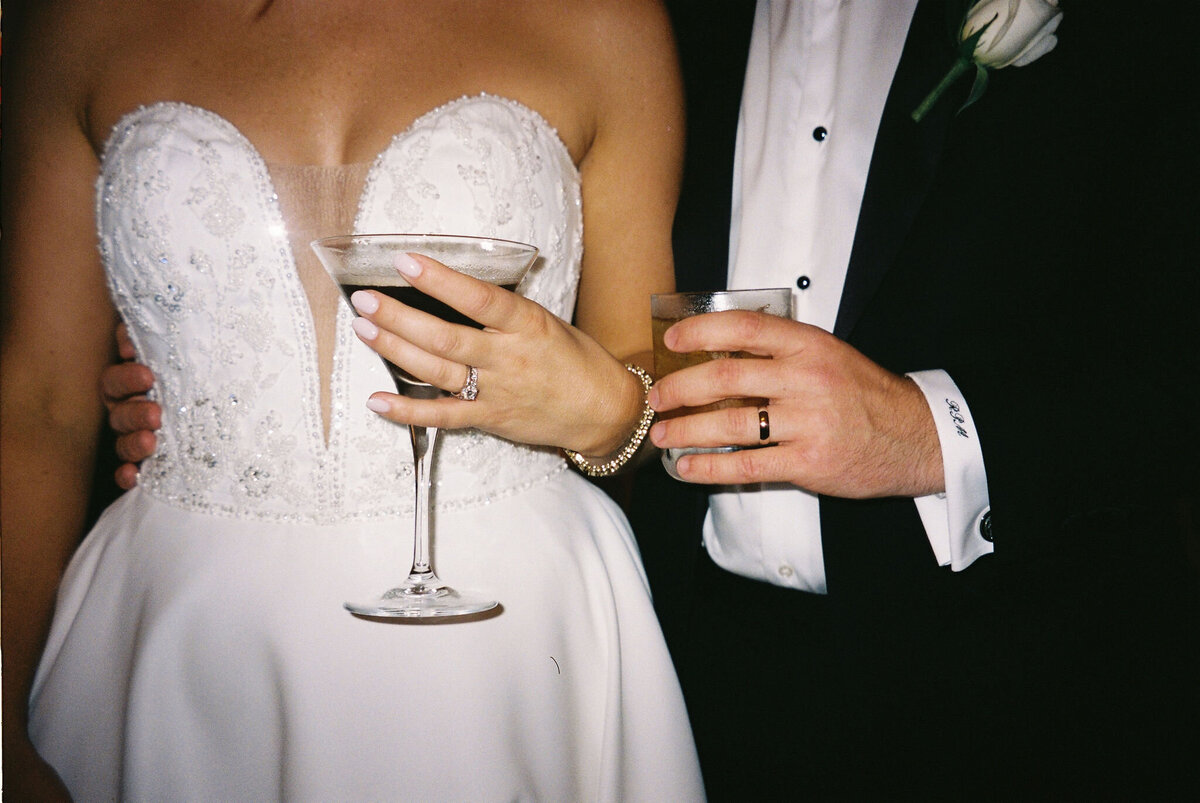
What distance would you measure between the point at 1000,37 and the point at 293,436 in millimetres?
1451

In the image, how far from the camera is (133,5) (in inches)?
59.2

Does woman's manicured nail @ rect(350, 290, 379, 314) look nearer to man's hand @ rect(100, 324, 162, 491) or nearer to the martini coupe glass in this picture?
the martini coupe glass

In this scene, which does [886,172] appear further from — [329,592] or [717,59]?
[329,592]

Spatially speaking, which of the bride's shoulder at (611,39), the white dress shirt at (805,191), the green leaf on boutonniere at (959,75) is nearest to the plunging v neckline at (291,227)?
the bride's shoulder at (611,39)

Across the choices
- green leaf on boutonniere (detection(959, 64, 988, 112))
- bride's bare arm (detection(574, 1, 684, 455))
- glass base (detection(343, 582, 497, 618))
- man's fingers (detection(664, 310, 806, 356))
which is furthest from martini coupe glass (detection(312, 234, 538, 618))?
green leaf on boutonniere (detection(959, 64, 988, 112))

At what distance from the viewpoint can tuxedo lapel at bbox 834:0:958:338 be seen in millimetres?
1465

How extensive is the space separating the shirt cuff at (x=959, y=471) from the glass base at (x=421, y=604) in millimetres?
852

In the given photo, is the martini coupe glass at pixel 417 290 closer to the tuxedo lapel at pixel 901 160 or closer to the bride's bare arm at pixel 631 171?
the bride's bare arm at pixel 631 171

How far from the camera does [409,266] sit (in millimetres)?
980

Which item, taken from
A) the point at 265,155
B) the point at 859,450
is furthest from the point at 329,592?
the point at 859,450

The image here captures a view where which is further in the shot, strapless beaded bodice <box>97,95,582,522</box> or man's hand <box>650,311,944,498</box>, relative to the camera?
strapless beaded bodice <box>97,95,582,522</box>

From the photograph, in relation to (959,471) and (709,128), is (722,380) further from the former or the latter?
(709,128)

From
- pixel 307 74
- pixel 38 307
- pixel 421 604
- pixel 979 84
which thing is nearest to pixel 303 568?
pixel 421 604

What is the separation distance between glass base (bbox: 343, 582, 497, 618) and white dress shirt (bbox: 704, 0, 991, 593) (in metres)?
0.76
